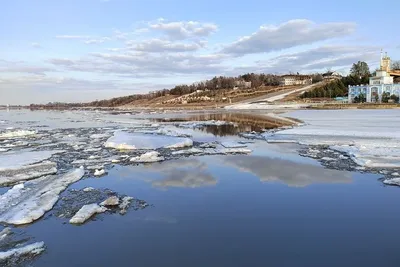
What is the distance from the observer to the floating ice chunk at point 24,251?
474 cm

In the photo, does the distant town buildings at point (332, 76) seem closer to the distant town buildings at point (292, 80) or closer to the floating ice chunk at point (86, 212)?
the distant town buildings at point (292, 80)

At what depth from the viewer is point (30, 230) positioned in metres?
5.76

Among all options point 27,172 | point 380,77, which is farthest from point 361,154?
point 380,77

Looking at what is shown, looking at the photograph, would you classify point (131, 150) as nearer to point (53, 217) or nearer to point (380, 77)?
point (53, 217)

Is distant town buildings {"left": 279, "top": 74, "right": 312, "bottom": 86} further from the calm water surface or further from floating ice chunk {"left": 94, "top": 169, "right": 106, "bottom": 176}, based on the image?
the calm water surface

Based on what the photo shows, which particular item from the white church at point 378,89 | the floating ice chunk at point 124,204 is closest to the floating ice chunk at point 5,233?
the floating ice chunk at point 124,204

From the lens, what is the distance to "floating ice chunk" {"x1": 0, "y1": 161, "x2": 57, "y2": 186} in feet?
30.6

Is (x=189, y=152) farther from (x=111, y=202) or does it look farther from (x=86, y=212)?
(x=86, y=212)

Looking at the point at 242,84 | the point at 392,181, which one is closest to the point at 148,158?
the point at 392,181

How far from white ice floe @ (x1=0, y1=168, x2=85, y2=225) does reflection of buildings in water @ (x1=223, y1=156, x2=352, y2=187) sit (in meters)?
4.99

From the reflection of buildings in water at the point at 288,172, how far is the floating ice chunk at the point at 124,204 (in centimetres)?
351

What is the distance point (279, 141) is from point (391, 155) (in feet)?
18.8

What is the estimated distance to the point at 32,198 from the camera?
7383 millimetres

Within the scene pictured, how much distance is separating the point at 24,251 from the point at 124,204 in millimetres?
2366
